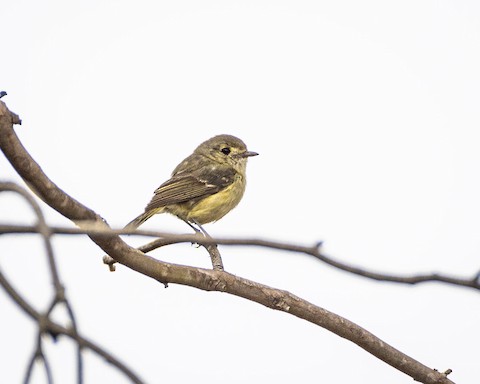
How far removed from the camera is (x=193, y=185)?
753 cm

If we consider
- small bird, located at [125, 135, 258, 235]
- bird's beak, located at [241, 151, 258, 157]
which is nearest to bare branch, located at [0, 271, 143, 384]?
small bird, located at [125, 135, 258, 235]

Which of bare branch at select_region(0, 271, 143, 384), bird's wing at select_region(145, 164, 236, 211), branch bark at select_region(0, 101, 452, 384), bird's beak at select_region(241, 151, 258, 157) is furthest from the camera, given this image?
bird's beak at select_region(241, 151, 258, 157)

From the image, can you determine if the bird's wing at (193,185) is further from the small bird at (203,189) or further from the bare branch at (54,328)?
the bare branch at (54,328)

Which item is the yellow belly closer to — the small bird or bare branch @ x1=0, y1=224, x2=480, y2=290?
the small bird

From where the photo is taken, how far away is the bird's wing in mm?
7160

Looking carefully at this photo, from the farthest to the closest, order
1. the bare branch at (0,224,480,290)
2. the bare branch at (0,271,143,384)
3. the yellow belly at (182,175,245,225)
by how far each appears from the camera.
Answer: the yellow belly at (182,175,245,225) < the bare branch at (0,224,480,290) < the bare branch at (0,271,143,384)

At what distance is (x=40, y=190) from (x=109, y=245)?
1.76ft

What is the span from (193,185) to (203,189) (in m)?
0.12

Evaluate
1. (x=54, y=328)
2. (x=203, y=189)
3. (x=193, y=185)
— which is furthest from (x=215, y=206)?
(x=54, y=328)

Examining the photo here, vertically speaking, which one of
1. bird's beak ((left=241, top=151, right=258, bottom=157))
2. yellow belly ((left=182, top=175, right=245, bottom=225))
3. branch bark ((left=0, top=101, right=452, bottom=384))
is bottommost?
branch bark ((left=0, top=101, right=452, bottom=384))

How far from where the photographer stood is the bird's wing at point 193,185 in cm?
716

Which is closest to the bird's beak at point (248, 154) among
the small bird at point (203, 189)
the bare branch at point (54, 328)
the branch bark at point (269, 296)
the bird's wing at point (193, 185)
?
the small bird at point (203, 189)

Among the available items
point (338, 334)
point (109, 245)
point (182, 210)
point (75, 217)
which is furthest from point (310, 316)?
point (182, 210)

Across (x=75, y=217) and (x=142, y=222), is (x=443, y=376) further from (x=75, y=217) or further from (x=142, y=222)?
(x=142, y=222)
